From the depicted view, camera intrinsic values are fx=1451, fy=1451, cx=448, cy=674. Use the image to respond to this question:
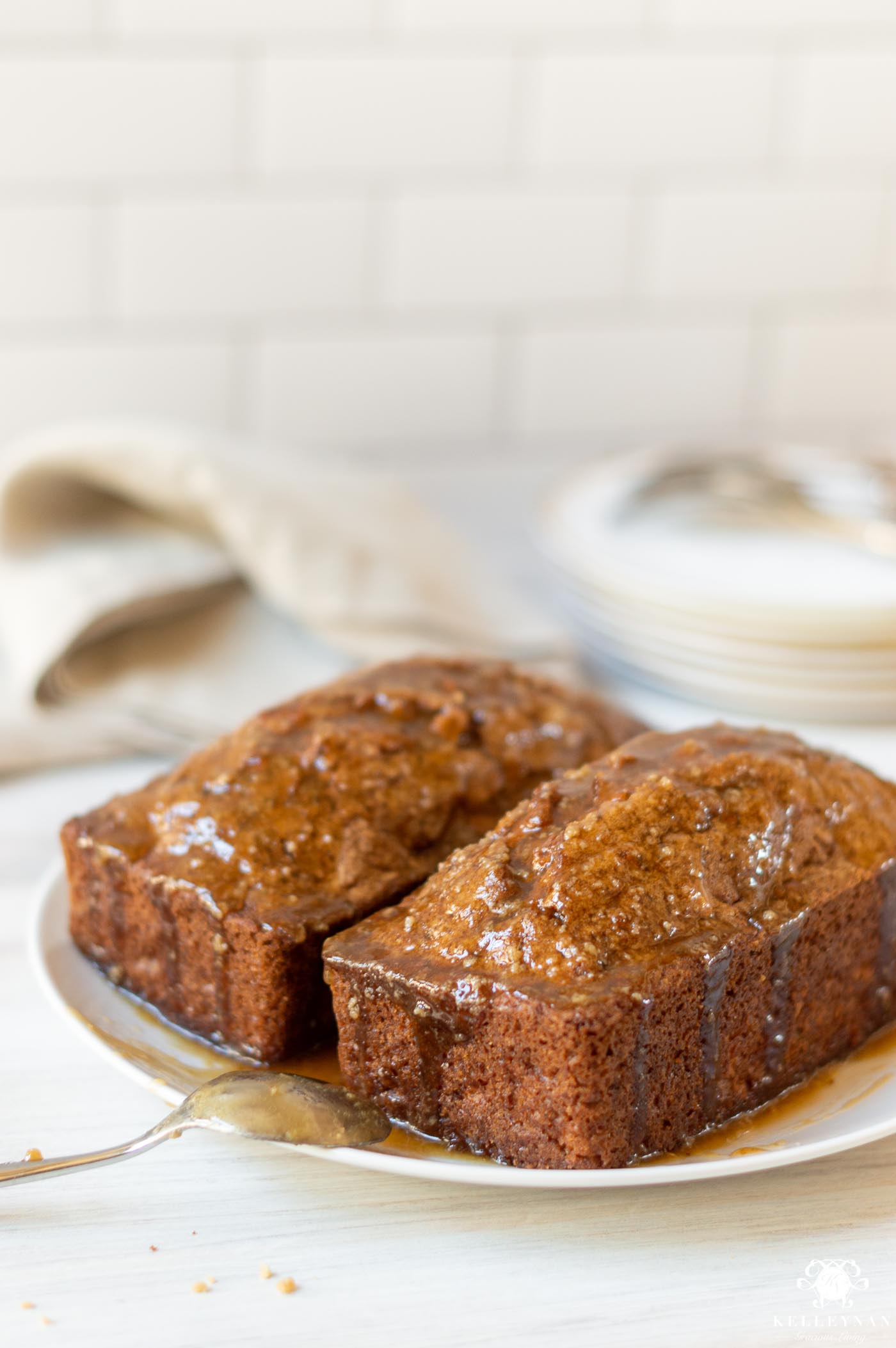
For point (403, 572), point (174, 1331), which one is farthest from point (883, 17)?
point (174, 1331)

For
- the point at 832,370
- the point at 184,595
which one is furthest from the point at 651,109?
the point at 184,595

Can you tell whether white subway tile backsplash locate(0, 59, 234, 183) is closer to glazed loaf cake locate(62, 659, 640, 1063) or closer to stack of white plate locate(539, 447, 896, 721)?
stack of white plate locate(539, 447, 896, 721)

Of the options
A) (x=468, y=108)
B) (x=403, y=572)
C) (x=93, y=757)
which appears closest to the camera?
(x=93, y=757)

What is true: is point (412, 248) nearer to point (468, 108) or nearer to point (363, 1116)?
point (468, 108)

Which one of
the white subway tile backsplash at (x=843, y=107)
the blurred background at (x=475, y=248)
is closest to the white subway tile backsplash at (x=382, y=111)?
the blurred background at (x=475, y=248)

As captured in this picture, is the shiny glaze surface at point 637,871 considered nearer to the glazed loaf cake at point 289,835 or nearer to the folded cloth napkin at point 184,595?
the glazed loaf cake at point 289,835

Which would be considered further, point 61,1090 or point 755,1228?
point 61,1090

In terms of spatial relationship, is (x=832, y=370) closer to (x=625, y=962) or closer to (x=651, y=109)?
(x=651, y=109)
